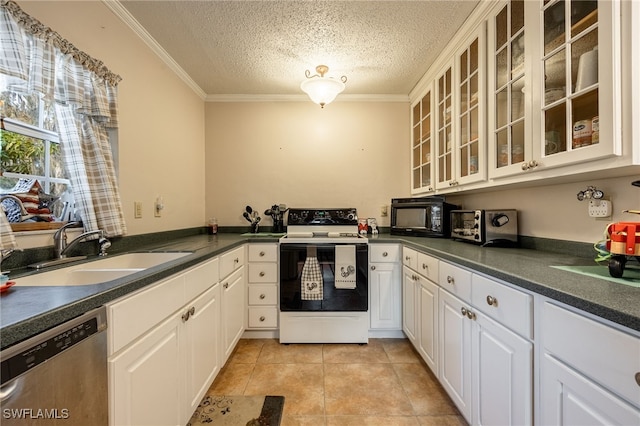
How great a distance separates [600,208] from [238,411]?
7.05 feet

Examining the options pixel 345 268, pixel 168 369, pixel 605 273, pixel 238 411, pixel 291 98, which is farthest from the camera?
pixel 291 98

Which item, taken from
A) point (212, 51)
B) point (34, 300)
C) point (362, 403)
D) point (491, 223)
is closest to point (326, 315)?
point (362, 403)

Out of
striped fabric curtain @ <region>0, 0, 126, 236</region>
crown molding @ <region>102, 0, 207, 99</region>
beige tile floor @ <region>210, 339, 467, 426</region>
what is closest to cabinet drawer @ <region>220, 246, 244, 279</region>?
striped fabric curtain @ <region>0, 0, 126, 236</region>

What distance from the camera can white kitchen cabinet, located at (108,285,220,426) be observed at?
0.86 meters

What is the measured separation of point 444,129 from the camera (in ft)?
7.05

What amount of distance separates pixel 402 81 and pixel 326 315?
92.5 inches

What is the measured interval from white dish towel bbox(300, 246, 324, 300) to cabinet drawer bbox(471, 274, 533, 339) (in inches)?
47.1

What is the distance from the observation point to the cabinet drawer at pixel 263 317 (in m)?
2.26

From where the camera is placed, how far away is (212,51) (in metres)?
2.05

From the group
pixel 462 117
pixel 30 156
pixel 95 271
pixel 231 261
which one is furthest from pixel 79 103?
pixel 462 117

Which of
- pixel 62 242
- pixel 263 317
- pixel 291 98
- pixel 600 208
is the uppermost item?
pixel 291 98

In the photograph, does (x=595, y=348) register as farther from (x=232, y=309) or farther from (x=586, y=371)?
(x=232, y=309)

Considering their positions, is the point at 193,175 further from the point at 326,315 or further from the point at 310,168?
the point at 326,315

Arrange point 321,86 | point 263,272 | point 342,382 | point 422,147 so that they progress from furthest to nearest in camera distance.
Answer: point 422,147
point 263,272
point 321,86
point 342,382
